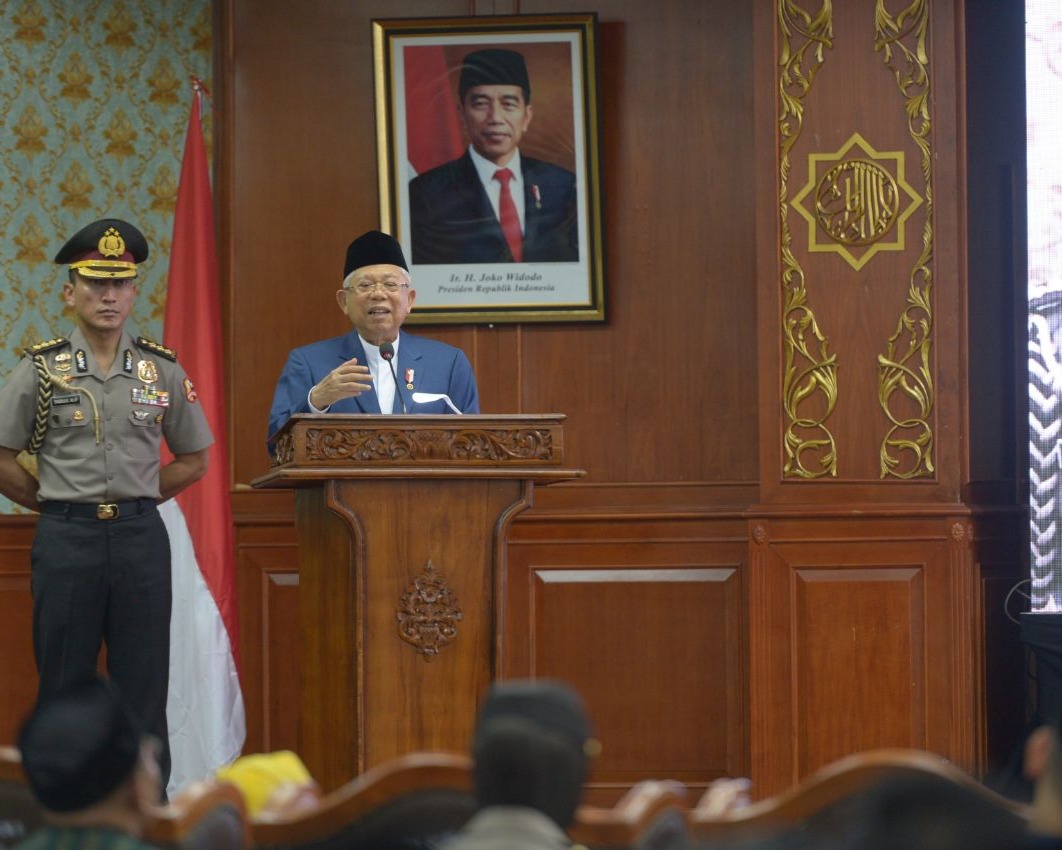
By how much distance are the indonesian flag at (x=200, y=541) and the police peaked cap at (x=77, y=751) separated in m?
3.37

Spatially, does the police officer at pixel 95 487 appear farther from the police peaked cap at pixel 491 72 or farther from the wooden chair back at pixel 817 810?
the wooden chair back at pixel 817 810

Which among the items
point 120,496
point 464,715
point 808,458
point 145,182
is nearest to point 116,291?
point 120,496

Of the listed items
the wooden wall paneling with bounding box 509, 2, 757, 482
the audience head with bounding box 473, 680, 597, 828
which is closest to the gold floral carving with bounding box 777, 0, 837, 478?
the wooden wall paneling with bounding box 509, 2, 757, 482

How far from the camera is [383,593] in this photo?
3801mm

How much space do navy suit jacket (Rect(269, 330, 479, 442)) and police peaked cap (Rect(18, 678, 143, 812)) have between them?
2477 mm

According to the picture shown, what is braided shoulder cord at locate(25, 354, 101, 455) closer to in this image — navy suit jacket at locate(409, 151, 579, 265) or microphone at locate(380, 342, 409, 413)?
microphone at locate(380, 342, 409, 413)

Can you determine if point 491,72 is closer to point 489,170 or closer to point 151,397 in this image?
point 489,170

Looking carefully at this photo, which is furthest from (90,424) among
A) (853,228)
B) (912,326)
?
(912,326)

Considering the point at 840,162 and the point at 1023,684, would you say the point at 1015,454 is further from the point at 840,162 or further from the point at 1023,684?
the point at 840,162

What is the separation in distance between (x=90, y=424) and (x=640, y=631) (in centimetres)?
197

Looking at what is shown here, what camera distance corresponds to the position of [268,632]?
18.3ft

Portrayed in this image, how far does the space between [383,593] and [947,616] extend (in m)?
2.00

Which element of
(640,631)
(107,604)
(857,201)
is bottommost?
(640,631)

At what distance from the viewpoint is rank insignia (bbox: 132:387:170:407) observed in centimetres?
470
